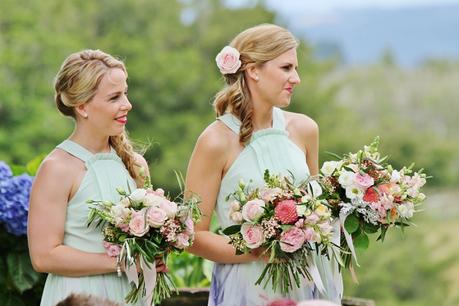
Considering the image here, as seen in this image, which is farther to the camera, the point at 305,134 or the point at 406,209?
the point at 305,134

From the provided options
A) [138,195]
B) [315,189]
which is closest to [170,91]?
[315,189]

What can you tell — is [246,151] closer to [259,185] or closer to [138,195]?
[259,185]

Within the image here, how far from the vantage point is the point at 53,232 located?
4.41 meters

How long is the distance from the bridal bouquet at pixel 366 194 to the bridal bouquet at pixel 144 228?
63 centimetres

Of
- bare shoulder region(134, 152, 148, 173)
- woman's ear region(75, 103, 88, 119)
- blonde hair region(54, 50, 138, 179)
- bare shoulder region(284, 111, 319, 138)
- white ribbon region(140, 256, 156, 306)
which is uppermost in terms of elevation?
bare shoulder region(284, 111, 319, 138)

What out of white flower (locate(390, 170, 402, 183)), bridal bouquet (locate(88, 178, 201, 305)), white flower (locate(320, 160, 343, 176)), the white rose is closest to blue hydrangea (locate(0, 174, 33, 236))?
bridal bouquet (locate(88, 178, 201, 305))

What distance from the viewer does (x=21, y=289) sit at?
6008 mm

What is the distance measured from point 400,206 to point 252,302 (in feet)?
2.66

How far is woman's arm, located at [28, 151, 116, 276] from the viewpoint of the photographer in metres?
4.40

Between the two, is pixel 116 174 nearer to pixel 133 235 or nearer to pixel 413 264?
pixel 133 235

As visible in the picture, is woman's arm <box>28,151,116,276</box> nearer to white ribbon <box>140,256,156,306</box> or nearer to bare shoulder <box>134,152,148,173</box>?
white ribbon <box>140,256,156,306</box>

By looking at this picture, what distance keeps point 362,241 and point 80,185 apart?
4.20 feet

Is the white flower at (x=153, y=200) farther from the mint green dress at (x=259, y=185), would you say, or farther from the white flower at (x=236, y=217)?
the mint green dress at (x=259, y=185)

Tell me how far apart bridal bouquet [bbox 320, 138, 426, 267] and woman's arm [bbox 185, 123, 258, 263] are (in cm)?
49
